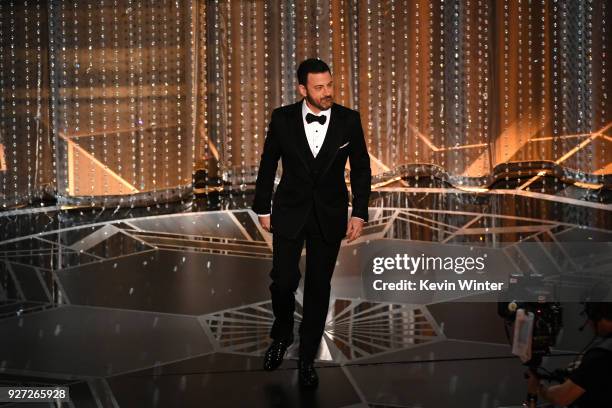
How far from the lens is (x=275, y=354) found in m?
3.12

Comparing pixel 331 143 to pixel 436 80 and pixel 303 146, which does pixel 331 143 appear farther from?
pixel 436 80

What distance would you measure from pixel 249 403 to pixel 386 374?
50cm

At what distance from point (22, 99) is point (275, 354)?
4498 millimetres

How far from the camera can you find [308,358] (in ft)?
9.77

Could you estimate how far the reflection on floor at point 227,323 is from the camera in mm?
2906

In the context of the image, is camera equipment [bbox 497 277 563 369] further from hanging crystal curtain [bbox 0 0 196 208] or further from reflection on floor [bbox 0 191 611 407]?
hanging crystal curtain [bbox 0 0 196 208]

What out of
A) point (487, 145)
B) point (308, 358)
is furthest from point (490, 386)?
point (487, 145)

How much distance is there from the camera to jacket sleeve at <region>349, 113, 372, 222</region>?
119 inches

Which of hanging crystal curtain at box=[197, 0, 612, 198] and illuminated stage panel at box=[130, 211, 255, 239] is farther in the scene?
hanging crystal curtain at box=[197, 0, 612, 198]

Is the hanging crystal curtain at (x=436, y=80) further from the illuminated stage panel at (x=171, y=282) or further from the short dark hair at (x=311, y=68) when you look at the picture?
the short dark hair at (x=311, y=68)

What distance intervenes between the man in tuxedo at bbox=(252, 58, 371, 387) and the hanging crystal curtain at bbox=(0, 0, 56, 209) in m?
4.31

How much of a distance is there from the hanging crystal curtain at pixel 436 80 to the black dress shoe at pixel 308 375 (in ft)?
13.7

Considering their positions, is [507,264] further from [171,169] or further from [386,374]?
[171,169]

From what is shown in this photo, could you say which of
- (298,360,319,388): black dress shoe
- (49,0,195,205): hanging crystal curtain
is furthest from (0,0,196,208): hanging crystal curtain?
(298,360,319,388): black dress shoe
